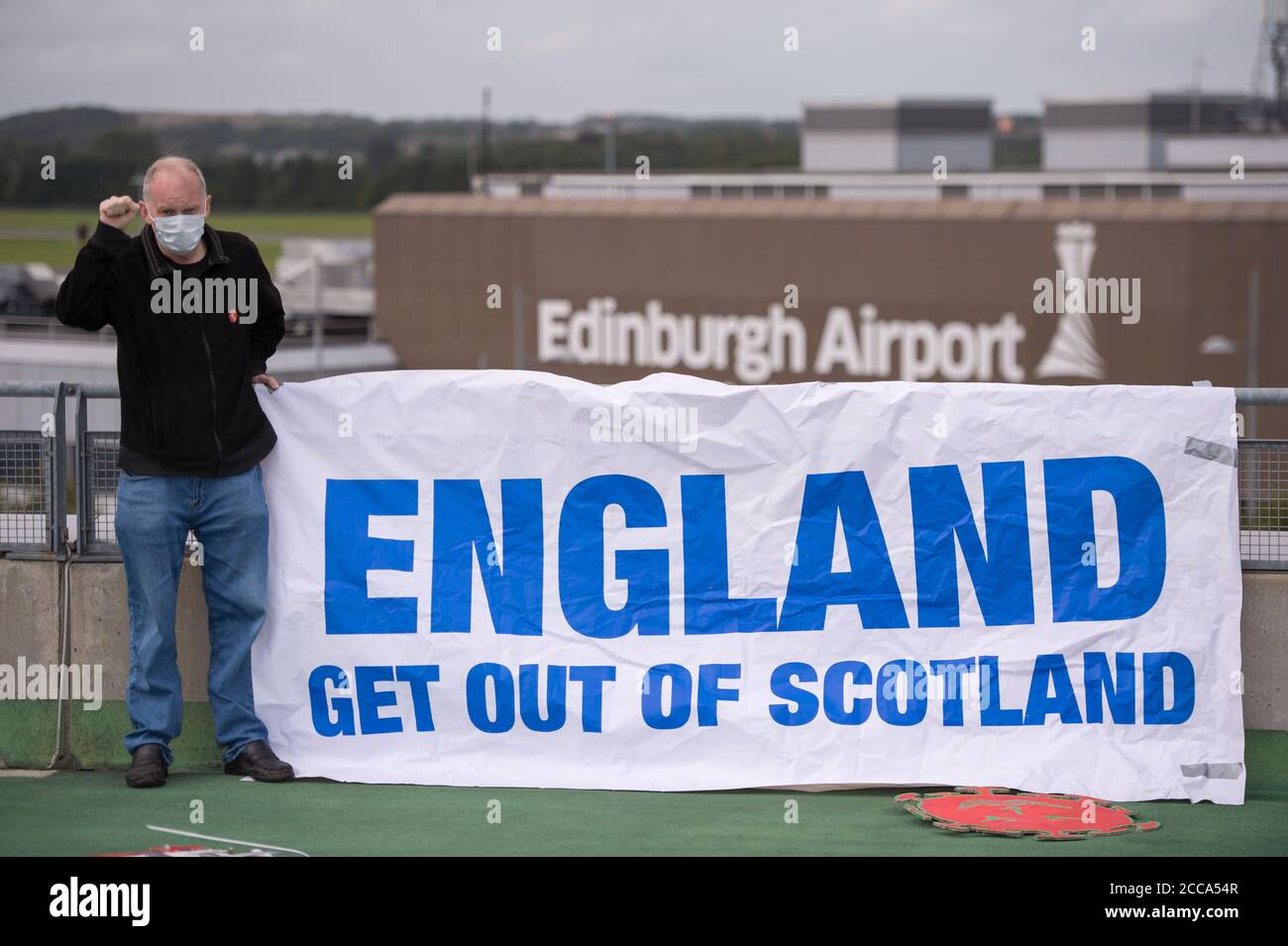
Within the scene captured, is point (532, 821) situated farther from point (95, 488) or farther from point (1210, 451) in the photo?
point (1210, 451)

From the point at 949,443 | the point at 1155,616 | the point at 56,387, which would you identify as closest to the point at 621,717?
the point at 949,443

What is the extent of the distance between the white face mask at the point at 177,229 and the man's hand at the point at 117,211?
102 millimetres

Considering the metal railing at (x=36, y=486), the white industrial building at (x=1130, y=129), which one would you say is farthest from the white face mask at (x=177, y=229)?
the white industrial building at (x=1130, y=129)

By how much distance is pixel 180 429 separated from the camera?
20.0ft

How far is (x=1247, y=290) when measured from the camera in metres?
39.7

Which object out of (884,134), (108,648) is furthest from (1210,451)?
(884,134)

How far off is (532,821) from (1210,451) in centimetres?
318

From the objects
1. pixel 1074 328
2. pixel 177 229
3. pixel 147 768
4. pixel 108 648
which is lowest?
pixel 147 768

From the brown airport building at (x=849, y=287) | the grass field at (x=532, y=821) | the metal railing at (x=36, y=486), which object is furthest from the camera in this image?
the brown airport building at (x=849, y=287)

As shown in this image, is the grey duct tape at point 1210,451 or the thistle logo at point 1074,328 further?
the thistle logo at point 1074,328

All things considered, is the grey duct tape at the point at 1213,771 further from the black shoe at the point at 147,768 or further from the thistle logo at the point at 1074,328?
the thistle logo at the point at 1074,328

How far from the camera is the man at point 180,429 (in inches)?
236

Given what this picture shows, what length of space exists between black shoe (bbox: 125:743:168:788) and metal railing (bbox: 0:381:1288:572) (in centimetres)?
101
